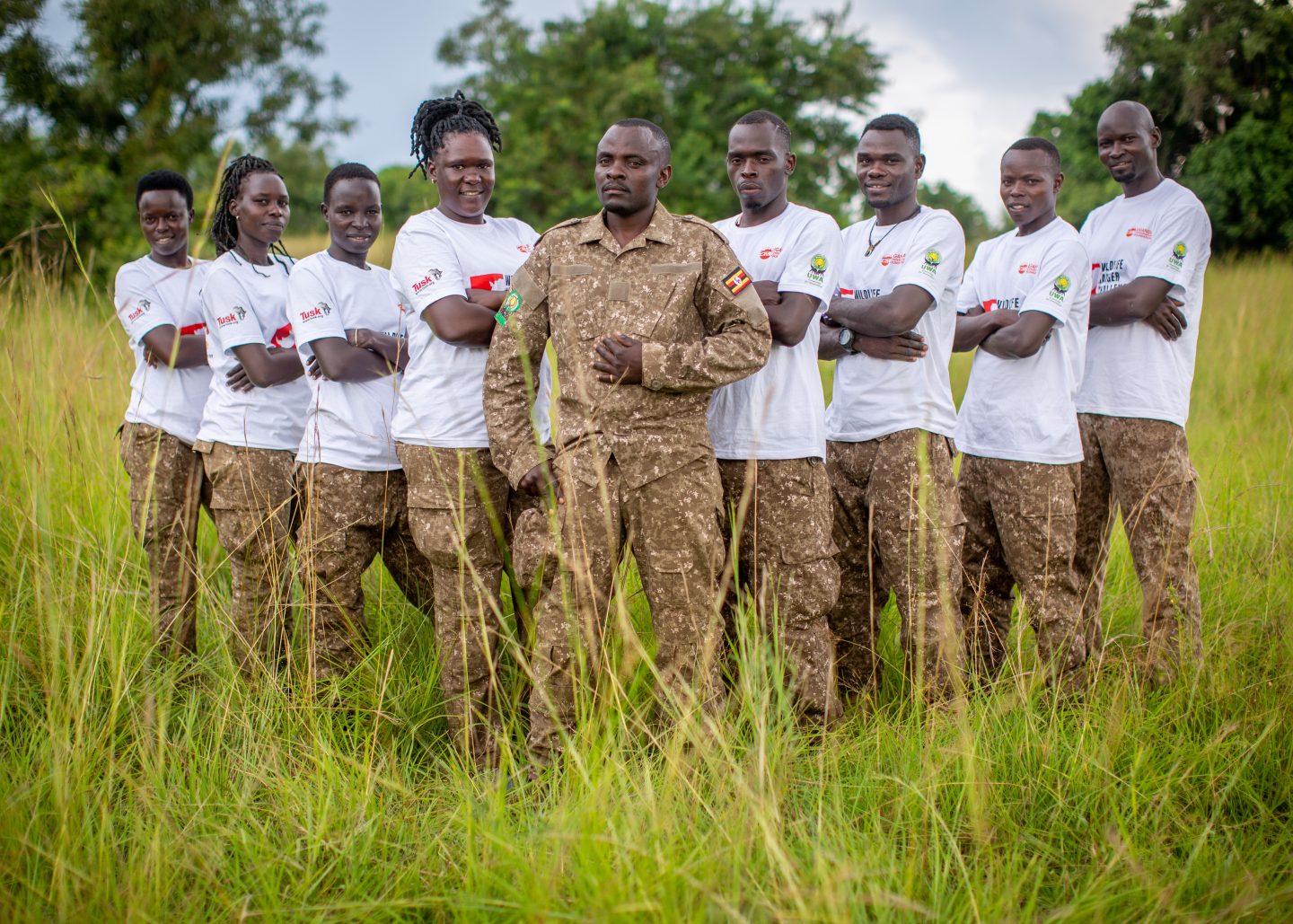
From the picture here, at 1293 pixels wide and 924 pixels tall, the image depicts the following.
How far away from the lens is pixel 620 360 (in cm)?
315

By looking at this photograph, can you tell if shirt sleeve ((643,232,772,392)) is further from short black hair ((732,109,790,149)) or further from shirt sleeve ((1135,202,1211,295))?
shirt sleeve ((1135,202,1211,295))

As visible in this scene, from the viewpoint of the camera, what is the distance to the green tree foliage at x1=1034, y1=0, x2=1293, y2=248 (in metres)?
13.5

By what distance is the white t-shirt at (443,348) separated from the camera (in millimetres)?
3539

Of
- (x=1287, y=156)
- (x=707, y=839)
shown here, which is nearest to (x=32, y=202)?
(x=707, y=839)

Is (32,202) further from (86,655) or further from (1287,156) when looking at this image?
(1287,156)

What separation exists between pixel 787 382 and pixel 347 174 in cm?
196

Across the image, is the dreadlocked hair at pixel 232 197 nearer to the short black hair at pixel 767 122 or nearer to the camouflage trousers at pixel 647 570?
the short black hair at pixel 767 122

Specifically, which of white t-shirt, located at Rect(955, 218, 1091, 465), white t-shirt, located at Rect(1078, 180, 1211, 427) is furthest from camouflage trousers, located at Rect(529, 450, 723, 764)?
white t-shirt, located at Rect(1078, 180, 1211, 427)

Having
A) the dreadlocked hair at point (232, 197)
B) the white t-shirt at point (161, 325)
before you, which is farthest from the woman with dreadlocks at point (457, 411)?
the white t-shirt at point (161, 325)

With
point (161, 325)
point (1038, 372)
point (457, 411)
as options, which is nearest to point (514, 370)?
point (457, 411)

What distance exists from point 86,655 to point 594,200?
17.5 meters

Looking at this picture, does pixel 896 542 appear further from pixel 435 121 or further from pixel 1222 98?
pixel 1222 98

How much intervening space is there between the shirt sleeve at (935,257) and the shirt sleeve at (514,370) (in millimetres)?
1366

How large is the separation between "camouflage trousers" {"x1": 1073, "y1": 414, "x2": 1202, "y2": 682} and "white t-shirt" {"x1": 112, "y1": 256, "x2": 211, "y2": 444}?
3800 millimetres
